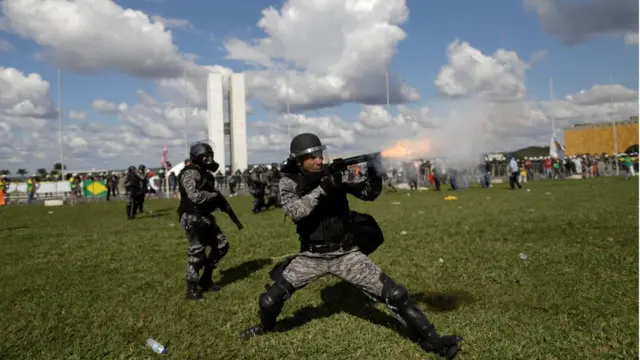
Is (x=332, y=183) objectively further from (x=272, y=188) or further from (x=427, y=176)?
(x=427, y=176)

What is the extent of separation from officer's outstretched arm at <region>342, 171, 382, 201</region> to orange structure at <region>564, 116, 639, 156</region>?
7115 cm

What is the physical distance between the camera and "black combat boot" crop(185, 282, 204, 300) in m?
6.75

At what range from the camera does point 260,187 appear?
64.5ft

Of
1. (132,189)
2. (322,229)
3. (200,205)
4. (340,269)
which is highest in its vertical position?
(132,189)

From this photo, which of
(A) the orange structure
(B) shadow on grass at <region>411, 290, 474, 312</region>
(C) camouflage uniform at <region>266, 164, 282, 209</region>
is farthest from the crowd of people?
(A) the orange structure

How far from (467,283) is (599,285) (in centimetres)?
Answer: 168

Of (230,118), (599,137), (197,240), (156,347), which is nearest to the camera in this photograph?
(156,347)

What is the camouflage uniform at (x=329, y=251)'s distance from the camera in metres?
4.70

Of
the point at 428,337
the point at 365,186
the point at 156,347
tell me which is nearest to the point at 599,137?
the point at 365,186

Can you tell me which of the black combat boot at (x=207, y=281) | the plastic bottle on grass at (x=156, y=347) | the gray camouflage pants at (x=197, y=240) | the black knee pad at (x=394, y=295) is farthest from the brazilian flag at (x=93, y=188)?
the black knee pad at (x=394, y=295)

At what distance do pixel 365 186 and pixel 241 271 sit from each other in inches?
167

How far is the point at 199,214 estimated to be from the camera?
270 inches

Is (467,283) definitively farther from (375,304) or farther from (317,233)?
(317,233)

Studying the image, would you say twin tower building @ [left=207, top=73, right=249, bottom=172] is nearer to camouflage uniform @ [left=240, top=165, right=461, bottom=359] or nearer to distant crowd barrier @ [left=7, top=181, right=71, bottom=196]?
distant crowd barrier @ [left=7, top=181, right=71, bottom=196]
